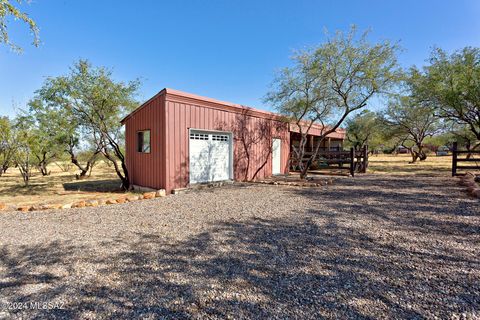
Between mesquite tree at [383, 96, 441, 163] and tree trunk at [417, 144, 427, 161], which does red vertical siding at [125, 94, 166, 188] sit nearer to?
mesquite tree at [383, 96, 441, 163]

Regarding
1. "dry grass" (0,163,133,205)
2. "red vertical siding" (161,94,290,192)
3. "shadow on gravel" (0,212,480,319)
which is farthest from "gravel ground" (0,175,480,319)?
"red vertical siding" (161,94,290,192)

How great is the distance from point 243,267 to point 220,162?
6459 millimetres

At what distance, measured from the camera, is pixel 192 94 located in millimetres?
7574

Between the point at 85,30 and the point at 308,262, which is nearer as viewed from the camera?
the point at 308,262

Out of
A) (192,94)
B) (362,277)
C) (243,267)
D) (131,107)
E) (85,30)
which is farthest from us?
(131,107)

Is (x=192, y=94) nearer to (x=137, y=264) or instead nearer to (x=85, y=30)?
(x=85, y=30)

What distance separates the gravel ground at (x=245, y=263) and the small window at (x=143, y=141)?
3.52 m

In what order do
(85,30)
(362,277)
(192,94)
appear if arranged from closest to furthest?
(362,277), (85,30), (192,94)

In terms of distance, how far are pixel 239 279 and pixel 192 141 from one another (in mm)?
6124

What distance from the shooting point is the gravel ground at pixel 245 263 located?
1.84 metres

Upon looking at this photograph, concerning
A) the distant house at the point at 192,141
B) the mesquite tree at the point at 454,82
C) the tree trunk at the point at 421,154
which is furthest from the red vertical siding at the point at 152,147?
the tree trunk at the point at 421,154

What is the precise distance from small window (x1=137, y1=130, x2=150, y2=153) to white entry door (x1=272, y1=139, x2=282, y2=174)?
19.5ft

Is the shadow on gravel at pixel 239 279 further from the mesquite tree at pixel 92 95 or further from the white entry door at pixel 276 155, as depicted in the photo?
the white entry door at pixel 276 155

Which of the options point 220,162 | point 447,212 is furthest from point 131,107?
point 447,212
